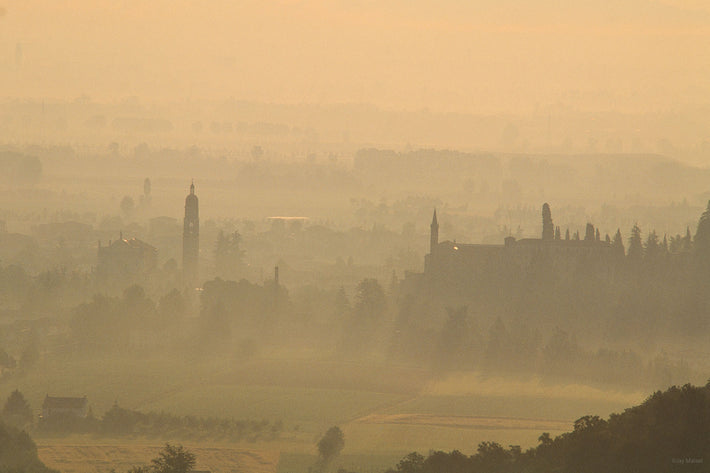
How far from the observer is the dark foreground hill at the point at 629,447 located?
73938mm

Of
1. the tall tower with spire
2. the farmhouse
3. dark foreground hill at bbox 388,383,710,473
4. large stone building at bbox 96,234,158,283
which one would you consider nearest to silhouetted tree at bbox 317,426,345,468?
dark foreground hill at bbox 388,383,710,473

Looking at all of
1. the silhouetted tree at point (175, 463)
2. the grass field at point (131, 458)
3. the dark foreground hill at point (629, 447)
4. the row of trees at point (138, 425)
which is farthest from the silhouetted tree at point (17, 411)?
the dark foreground hill at point (629, 447)

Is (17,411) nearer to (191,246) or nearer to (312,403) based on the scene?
(312,403)

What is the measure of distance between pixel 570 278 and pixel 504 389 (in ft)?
106

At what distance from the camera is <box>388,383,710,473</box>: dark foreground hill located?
7394 cm

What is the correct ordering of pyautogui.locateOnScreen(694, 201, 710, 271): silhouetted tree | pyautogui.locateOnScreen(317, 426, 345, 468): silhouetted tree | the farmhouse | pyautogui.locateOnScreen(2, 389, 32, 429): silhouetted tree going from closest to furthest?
pyautogui.locateOnScreen(317, 426, 345, 468): silhouetted tree, pyautogui.locateOnScreen(2, 389, 32, 429): silhouetted tree, the farmhouse, pyautogui.locateOnScreen(694, 201, 710, 271): silhouetted tree

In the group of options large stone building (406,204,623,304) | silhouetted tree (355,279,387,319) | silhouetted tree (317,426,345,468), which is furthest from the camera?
large stone building (406,204,623,304)

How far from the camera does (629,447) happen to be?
75.1m

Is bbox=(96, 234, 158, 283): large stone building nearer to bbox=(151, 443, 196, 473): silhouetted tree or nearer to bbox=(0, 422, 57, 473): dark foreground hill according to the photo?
bbox=(0, 422, 57, 473): dark foreground hill

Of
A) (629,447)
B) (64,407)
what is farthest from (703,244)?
(629,447)

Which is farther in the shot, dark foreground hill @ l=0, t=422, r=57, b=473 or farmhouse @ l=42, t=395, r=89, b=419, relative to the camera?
farmhouse @ l=42, t=395, r=89, b=419

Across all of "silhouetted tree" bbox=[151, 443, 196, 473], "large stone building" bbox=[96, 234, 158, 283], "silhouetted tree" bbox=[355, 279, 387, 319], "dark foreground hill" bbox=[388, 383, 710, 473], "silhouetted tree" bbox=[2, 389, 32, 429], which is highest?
"large stone building" bbox=[96, 234, 158, 283]

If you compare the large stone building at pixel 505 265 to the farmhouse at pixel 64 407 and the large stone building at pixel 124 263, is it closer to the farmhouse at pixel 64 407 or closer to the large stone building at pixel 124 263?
the large stone building at pixel 124 263

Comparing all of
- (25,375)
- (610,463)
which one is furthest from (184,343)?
(610,463)
